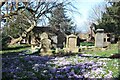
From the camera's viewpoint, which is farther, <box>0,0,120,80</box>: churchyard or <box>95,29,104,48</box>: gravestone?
<box>95,29,104,48</box>: gravestone

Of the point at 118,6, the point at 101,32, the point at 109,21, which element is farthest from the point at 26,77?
the point at 109,21

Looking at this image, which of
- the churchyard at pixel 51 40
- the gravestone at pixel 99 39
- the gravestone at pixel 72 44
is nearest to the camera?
the churchyard at pixel 51 40

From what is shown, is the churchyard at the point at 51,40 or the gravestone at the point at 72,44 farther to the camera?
the gravestone at the point at 72,44

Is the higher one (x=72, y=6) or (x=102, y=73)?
(x=72, y=6)

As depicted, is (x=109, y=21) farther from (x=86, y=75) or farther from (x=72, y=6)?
(x=86, y=75)

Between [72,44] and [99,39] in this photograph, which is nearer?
[72,44]

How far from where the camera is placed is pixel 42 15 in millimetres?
37219

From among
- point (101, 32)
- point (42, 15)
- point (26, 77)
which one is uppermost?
point (42, 15)

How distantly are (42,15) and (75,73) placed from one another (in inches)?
1214

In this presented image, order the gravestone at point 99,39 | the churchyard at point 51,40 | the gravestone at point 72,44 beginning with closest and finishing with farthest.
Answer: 1. the churchyard at point 51,40
2. the gravestone at point 72,44
3. the gravestone at point 99,39

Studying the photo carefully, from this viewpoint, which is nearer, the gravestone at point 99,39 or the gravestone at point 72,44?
the gravestone at point 72,44

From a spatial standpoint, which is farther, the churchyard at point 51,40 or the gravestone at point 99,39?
the gravestone at point 99,39

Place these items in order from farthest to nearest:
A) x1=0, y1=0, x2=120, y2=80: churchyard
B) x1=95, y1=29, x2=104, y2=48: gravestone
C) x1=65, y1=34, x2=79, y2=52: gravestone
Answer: x1=95, y1=29, x2=104, y2=48: gravestone < x1=65, y1=34, x2=79, y2=52: gravestone < x1=0, y1=0, x2=120, y2=80: churchyard

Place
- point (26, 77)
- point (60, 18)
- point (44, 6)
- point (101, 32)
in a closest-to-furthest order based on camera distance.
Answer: point (26, 77)
point (101, 32)
point (44, 6)
point (60, 18)
